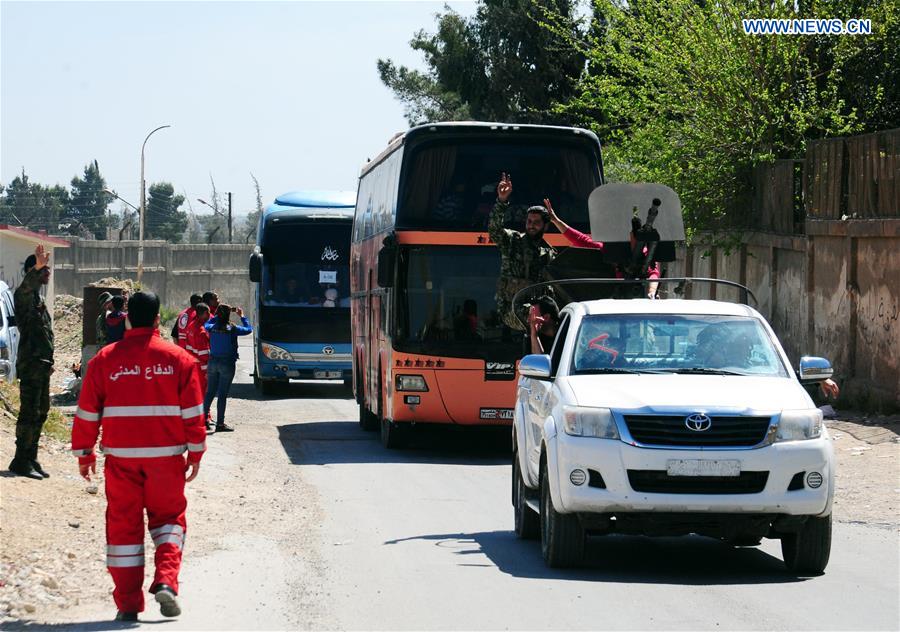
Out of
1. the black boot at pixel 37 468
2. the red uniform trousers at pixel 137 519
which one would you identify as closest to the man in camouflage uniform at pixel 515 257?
the black boot at pixel 37 468

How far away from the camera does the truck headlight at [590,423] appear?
9477mm

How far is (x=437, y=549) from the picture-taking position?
1101 cm

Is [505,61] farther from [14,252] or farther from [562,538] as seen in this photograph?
[562,538]

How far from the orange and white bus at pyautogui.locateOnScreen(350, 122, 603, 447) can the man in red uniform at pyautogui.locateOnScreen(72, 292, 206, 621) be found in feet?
32.1

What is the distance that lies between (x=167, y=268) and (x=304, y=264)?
152 ft

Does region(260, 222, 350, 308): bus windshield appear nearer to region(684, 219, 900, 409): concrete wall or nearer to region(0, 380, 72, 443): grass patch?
region(684, 219, 900, 409): concrete wall

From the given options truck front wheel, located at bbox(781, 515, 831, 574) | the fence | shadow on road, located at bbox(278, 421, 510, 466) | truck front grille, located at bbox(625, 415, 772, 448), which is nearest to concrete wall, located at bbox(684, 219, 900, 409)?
the fence

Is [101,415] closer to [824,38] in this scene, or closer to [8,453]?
[8,453]

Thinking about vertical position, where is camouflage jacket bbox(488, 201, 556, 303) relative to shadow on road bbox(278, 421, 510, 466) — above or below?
above

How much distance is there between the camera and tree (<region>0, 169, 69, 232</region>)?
12356 centimetres

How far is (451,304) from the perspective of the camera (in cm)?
1831

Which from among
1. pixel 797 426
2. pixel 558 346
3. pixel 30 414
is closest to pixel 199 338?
pixel 30 414

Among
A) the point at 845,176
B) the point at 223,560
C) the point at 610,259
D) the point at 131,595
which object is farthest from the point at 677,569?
the point at 845,176

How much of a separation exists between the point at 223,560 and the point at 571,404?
107 inches
